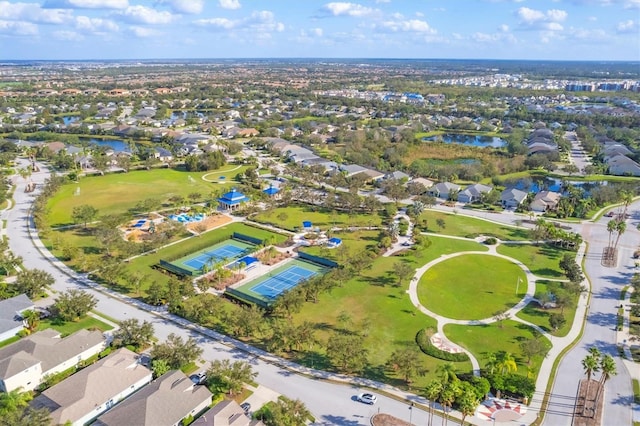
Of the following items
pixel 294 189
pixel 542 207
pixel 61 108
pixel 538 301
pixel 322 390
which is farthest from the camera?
pixel 61 108

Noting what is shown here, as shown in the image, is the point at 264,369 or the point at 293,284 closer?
the point at 264,369

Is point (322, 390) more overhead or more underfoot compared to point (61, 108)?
more underfoot

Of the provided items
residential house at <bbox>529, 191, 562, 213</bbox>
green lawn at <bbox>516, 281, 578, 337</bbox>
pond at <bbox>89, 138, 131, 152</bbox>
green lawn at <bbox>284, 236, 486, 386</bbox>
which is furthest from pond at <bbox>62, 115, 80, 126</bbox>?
green lawn at <bbox>516, 281, 578, 337</bbox>

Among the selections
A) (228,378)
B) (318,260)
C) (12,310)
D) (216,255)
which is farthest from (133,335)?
(318,260)

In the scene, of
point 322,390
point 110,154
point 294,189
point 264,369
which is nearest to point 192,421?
point 264,369

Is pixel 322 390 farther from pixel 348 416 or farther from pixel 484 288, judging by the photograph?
pixel 484 288

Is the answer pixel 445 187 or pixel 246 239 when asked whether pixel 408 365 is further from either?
pixel 445 187
